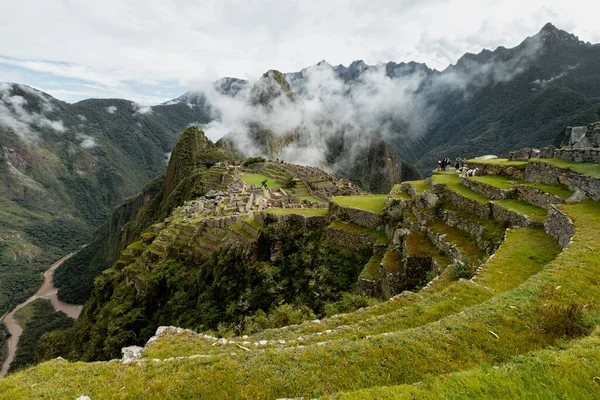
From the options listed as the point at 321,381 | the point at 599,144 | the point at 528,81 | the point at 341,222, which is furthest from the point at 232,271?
the point at 528,81

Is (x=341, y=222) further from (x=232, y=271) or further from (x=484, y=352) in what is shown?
(x=484, y=352)

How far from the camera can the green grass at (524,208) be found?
39.5ft

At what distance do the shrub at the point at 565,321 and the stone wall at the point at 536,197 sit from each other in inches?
307

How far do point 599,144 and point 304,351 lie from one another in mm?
18541

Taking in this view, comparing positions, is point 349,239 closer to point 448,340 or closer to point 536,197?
point 536,197

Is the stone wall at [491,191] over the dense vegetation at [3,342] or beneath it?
over

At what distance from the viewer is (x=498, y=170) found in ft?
58.4

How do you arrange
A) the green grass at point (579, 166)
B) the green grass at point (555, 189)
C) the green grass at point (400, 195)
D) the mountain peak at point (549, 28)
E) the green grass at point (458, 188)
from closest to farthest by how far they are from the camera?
the green grass at point (579, 166) → the green grass at point (555, 189) → the green grass at point (458, 188) → the green grass at point (400, 195) → the mountain peak at point (549, 28)

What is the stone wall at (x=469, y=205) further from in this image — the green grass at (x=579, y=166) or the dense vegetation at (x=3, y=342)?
the dense vegetation at (x=3, y=342)

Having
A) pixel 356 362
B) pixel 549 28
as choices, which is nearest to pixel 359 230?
pixel 356 362

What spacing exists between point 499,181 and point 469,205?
316 centimetres

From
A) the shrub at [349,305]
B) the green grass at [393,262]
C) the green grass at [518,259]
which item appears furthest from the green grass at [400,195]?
the shrub at [349,305]

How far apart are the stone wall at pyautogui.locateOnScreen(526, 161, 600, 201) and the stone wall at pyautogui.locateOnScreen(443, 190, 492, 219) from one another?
11.2ft

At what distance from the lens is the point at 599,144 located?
15539 millimetres
